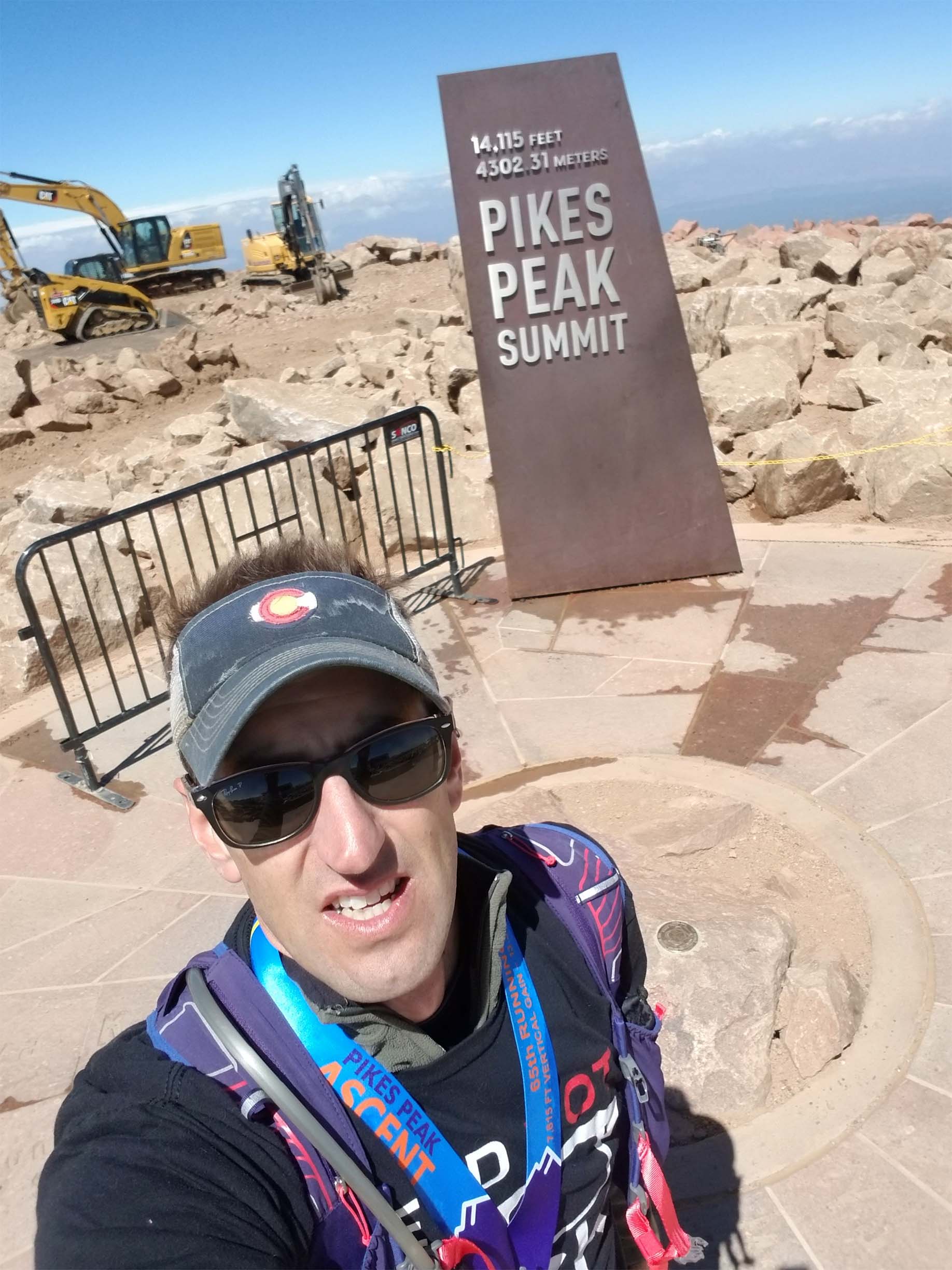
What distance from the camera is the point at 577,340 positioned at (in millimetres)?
6051

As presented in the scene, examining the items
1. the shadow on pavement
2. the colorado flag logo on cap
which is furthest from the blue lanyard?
the shadow on pavement

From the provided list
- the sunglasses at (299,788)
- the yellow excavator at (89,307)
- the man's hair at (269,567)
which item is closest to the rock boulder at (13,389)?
the yellow excavator at (89,307)

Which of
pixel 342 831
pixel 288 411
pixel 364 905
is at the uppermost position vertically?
pixel 342 831

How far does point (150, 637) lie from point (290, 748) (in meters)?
6.03

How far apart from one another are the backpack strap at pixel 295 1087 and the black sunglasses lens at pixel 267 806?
0.21m

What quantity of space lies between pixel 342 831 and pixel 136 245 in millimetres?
33668

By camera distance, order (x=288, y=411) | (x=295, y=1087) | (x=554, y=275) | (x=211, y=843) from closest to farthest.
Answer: (x=295, y=1087), (x=211, y=843), (x=554, y=275), (x=288, y=411)

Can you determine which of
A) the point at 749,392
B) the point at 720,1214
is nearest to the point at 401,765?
the point at 720,1214

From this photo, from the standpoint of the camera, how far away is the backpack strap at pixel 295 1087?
1.19 metres

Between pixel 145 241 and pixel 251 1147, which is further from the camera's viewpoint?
pixel 145 241

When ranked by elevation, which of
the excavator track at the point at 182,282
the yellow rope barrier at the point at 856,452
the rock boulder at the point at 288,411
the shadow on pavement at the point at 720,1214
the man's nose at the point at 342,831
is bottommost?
the shadow on pavement at the point at 720,1214

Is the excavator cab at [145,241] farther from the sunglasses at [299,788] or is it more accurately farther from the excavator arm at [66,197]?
the sunglasses at [299,788]

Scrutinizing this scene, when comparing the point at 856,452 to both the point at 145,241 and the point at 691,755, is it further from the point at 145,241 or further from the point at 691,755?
the point at 145,241

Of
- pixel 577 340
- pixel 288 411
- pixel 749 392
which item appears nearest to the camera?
pixel 577 340
